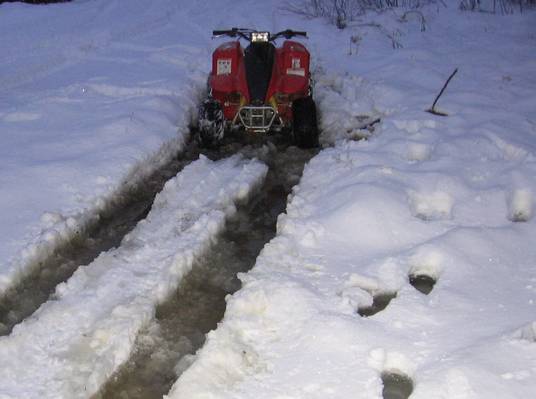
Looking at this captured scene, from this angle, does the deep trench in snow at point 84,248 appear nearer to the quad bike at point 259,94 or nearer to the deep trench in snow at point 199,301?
the quad bike at point 259,94

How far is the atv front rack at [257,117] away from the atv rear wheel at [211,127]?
179 mm

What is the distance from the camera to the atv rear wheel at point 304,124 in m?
5.82

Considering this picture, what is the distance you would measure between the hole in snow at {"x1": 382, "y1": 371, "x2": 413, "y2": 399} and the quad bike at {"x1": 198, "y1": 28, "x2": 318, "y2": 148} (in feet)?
10.1

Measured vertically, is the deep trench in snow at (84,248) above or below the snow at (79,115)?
below

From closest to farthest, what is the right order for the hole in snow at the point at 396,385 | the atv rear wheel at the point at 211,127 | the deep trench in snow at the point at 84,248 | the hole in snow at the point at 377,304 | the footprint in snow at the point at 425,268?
the hole in snow at the point at 396,385
the hole in snow at the point at 377,304
the deep trench in snow at the point at 84,248
the footprint in snow at the point at 425,268
the atv rear wheel at the point at 211,127

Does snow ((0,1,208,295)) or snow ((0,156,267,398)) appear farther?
snow ((0,1,208,295))

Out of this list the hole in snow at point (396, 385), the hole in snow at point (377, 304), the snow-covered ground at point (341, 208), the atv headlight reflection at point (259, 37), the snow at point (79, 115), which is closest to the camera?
the hole in snow at point (396, 385)

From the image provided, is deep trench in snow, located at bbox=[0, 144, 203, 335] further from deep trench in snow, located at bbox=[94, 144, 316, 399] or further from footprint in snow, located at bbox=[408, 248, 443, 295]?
footprint in snow, located at bbox=[408, 248, 443, 295]

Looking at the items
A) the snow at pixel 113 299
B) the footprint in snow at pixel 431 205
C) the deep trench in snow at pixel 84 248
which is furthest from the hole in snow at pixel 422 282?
the deep trench in snow at pixel 84 248

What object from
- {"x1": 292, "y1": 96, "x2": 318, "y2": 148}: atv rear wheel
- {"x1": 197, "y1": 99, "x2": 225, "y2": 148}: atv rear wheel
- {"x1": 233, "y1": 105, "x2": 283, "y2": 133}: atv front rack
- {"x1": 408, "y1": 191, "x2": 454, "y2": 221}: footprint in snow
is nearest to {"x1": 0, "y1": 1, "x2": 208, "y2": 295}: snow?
{"x1": 197, "y1": 99, "x2": 225, "y2": 148}: atv rear wheel

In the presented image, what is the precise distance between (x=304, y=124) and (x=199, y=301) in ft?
8.08

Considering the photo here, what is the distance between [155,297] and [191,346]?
437 millimetres

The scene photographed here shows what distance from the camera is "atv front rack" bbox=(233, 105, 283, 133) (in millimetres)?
5855

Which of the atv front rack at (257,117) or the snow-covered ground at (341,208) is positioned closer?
the snow-covered ground at (341,208)
